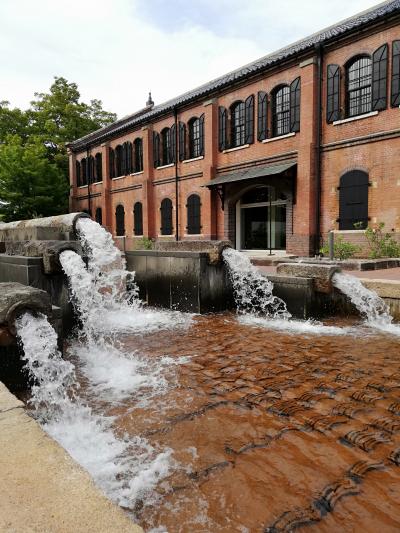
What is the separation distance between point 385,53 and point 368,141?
2558 mm

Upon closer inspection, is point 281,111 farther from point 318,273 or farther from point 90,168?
point 90,168

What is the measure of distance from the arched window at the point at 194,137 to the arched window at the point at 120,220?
6.78 m

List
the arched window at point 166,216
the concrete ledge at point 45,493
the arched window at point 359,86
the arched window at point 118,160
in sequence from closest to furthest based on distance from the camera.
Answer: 1. the concrete ledge at point 45,493
2. the arched window at point 359,86
3. the arched window at point 166,216
4. the arched window at point 118,160

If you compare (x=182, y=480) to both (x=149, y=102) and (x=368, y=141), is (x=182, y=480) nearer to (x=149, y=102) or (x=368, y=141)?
(x=368, y=141)

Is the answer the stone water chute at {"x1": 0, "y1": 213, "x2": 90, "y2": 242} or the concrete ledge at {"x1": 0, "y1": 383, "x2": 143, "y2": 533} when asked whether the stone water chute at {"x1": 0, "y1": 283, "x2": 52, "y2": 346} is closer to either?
the concrete ledge at {"x1": 0, "y1": 383, "x2": 143, "y2": 533}

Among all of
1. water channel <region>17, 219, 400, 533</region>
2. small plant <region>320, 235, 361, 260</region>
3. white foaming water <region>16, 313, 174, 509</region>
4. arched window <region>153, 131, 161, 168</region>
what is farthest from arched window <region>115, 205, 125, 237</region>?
white foaming water <region>16, 313, 174, 509</region>

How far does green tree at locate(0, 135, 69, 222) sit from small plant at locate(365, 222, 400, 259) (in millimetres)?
21263

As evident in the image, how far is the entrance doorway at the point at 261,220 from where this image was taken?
51.6 feet

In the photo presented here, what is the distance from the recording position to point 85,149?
26.8 meters

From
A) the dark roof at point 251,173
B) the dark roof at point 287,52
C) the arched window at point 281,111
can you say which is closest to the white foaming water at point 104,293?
the dark roof at point 251,173

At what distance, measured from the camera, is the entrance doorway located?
1574 centimetres

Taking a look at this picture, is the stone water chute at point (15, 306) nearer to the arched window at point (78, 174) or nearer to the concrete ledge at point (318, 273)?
the concrete ledge at point (318, 273)

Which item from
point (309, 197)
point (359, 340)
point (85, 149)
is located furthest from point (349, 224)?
point (85, 149)

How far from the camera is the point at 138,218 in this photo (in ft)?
73.9
